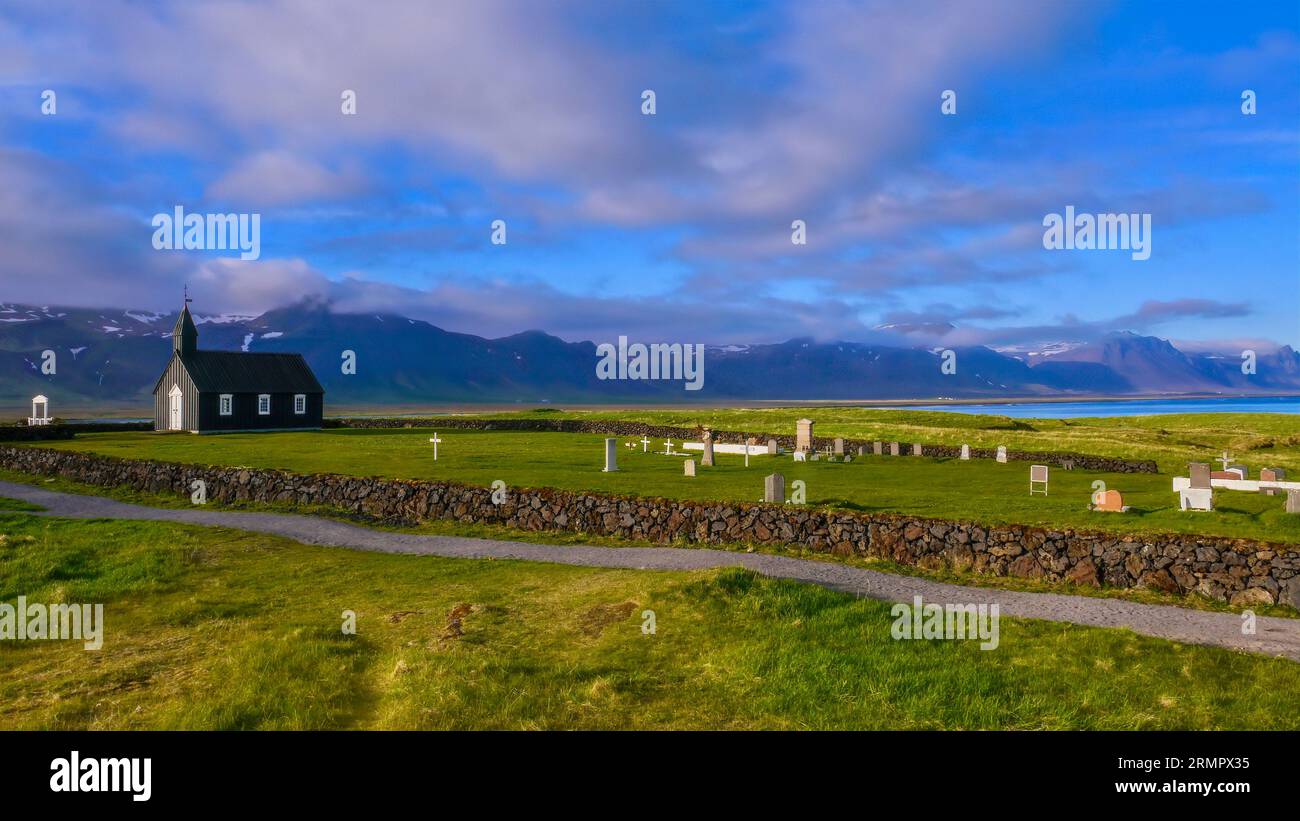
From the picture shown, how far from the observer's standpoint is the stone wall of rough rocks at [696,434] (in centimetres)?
4084

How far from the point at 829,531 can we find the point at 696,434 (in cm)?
4216

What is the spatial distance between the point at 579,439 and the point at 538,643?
47.3 meters

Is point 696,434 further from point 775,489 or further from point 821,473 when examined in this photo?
point 775,489

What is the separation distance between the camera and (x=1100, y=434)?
6325 cm

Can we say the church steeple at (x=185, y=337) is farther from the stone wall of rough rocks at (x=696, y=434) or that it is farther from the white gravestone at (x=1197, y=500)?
the white gravestone at (x=1197, y=500)

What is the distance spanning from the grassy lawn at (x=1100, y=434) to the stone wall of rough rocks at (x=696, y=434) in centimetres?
333

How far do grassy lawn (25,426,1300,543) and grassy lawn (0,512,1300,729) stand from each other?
8482 mm

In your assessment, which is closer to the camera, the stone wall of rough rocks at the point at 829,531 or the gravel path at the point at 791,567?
the gravel path at the point at 791,567

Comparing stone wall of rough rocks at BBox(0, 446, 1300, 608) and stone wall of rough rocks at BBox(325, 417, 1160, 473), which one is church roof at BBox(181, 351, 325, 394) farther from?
stone wall of rough rocks at BBox(0, 446, 1300, 608)

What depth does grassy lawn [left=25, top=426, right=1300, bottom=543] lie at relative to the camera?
2184 centimetres

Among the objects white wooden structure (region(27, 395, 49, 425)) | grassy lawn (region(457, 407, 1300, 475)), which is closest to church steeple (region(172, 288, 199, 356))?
white wooden structure (region(27, 395, 49, 425))
